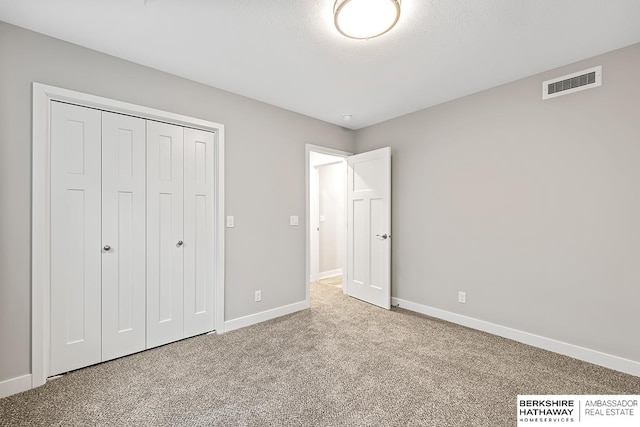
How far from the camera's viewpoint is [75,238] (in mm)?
2094

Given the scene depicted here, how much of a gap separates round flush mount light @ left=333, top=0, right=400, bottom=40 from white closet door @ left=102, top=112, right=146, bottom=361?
1864mm

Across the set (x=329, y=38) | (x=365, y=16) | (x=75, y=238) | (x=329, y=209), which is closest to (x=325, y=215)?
(x=329, y=209)

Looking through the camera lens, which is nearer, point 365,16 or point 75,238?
point 365,16

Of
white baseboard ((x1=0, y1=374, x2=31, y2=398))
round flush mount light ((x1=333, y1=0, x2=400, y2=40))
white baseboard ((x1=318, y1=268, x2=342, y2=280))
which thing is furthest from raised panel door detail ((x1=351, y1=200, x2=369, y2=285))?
white baseboard ((x1=0, y1=374, x2=31, y2=398))

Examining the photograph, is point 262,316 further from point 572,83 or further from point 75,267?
point 572,83

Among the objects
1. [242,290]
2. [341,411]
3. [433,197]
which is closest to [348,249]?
[433,197]

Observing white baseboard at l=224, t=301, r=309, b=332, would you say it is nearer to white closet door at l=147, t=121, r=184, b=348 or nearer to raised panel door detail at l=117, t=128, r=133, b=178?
white closet door at l=147, t=121, r=184, b=348

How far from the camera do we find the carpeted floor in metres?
1.63

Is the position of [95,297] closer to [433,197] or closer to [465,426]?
[465,426]

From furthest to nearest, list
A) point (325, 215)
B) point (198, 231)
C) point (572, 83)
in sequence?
point (325, 215)
point (198, 231)
point (572, 83)

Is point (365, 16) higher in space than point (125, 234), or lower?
higher

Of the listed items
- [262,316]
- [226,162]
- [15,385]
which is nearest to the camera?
[15,385]

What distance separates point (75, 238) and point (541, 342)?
397 cm

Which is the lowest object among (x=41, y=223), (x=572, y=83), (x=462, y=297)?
(x=462, y=297)
